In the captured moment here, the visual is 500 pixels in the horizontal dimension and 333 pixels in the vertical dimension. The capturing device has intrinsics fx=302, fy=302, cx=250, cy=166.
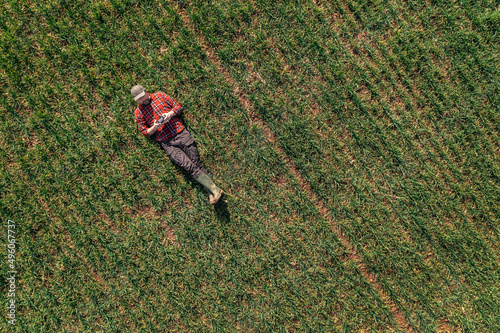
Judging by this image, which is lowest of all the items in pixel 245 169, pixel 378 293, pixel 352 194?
pixel 378 293

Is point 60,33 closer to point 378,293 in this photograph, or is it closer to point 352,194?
point 352,194

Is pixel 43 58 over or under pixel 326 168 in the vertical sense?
over

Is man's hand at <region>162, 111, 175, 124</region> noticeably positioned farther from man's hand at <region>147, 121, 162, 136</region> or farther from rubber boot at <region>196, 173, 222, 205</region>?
rubber boot at <region>196, 173, 222, 205</region>

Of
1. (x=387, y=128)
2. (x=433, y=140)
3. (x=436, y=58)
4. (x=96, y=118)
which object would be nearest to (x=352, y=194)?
(x=387, y=128)

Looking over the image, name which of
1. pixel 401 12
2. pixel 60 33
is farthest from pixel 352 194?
pixel 60 33

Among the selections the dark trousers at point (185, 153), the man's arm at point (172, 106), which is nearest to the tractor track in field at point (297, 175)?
the man's arm at point (172, 106)

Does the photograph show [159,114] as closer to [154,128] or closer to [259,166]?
[154,128]

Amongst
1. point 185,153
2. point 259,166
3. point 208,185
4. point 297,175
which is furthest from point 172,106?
point 297,175

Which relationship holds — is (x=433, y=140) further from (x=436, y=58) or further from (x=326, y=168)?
(x=326, y=168)
